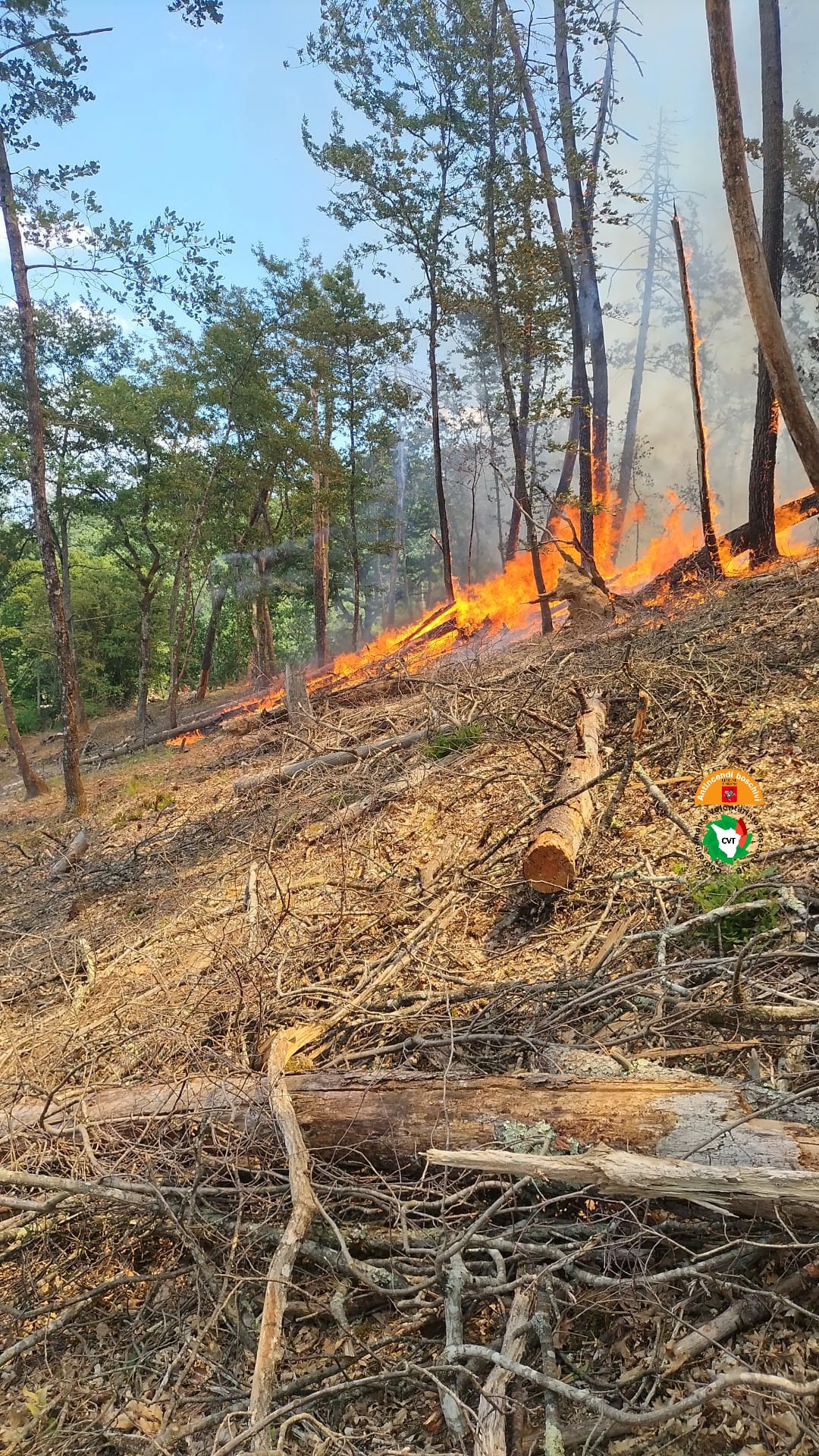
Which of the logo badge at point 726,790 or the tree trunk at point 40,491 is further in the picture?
the tree trunk at point 40,491

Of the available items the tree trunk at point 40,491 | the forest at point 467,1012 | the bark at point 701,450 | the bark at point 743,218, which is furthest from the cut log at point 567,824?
the tree trunk at point 40,491

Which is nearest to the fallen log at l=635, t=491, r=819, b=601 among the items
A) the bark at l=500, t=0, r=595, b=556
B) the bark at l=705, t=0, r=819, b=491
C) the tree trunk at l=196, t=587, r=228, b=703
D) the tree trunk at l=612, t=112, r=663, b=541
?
the bark at l=500, t=0, r=595, b=556

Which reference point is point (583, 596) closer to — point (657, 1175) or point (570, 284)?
point (570, 284)

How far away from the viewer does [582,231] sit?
13469 mm

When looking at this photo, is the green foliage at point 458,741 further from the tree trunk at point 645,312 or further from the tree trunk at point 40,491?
the tree trunk at point 645,312

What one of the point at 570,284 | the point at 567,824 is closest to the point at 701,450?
the point at 570,284

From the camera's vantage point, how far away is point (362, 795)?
6.65 meters

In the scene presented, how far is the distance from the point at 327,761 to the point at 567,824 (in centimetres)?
435

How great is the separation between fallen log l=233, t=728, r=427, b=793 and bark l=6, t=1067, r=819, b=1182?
15.9 ft

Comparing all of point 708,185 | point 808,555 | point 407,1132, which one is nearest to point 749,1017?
point 407,1132

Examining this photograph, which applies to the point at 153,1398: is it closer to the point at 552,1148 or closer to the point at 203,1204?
the point at 203,1204

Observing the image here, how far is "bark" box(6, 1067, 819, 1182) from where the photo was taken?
183 centimetres

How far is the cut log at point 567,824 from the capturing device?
12.7 feet

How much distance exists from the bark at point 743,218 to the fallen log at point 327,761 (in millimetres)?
5551
